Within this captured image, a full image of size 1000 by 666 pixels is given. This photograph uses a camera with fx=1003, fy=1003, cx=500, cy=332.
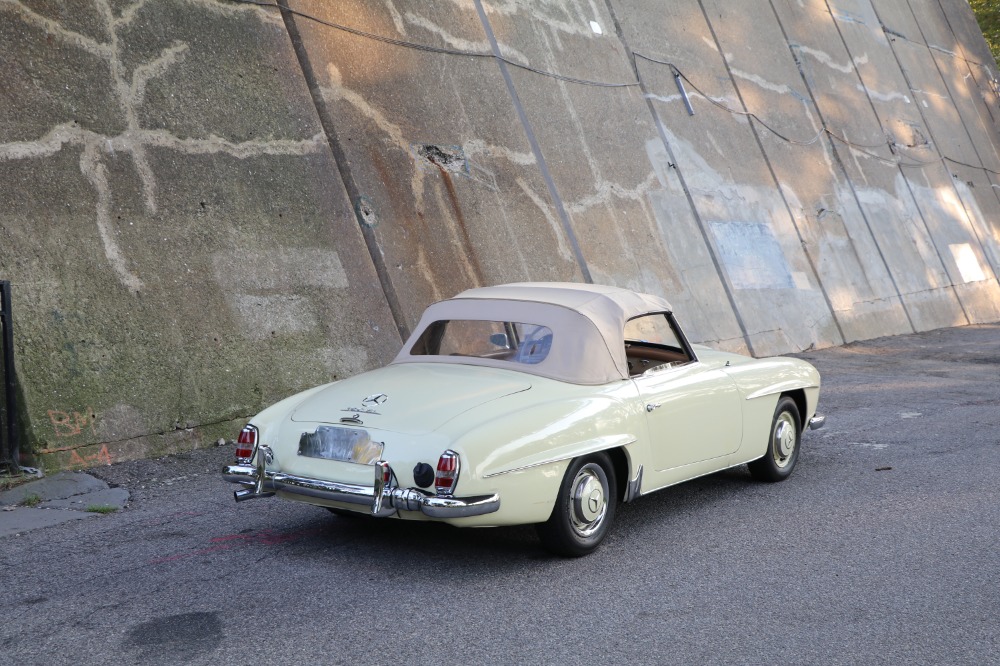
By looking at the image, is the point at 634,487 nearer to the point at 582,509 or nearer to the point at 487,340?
the point at 582,509

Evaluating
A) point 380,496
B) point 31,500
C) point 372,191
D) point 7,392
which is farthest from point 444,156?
point 380,496

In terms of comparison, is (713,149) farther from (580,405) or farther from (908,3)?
(908,3)

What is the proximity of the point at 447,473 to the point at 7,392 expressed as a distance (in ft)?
12.4

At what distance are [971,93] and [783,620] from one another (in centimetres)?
2600

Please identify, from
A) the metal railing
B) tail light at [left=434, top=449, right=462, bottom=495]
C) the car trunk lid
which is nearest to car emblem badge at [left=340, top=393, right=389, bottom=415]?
the car trunk lid

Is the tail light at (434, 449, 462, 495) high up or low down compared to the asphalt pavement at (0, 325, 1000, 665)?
up

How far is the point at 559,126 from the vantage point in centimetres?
1265

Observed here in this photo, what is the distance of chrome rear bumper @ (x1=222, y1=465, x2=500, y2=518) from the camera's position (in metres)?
4.20

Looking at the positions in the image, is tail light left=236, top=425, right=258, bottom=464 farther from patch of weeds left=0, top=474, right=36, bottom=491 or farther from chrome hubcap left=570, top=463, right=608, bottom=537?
patch of weeds left=0, top=474, right=36, bottom=491

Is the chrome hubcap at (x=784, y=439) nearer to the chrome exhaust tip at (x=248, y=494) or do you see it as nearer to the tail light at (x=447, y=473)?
the tail light at (x=447, y=473)

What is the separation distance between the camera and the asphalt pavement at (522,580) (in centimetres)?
358

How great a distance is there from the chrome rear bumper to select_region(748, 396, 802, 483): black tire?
2601 millimetres

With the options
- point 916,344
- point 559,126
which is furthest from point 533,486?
point 916,344

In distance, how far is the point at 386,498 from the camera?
428 centimetres
